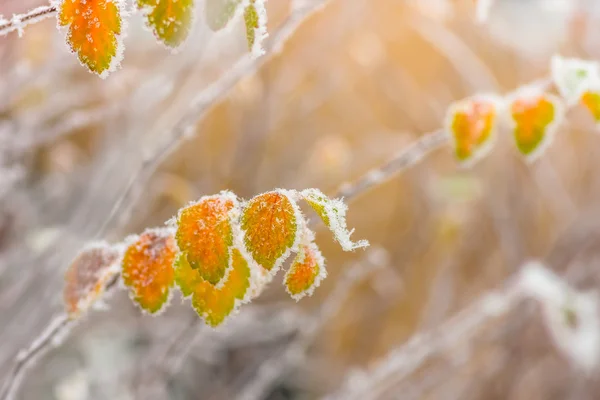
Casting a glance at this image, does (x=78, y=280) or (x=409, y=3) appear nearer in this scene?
(x=78, y=280)

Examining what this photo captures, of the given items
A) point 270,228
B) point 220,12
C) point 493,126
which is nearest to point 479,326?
point 493,126

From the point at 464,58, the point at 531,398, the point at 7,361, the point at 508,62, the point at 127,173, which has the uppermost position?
the point at 508,62

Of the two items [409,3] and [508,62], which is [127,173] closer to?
[409,3]

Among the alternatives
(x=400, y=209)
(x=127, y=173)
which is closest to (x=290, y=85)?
(x=127, y=173)

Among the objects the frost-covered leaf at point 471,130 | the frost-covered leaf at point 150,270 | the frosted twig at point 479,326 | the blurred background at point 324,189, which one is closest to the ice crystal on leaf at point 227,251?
the frost-covered leaf at point 150,270

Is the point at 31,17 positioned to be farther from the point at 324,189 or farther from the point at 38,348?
the point at 324,189

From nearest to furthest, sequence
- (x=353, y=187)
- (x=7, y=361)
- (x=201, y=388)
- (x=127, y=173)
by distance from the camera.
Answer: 1. (x=353, y=187)
2. (x=7, y=361)
3. (x=127, y=173)
4. (x=201, y=388)

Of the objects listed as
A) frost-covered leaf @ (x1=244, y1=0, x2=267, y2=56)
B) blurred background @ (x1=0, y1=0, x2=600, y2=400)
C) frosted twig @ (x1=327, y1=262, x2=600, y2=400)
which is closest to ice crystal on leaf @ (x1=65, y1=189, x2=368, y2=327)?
frost-covered leaf @ (x1=244, y1=0, x2=267, y2=56)
